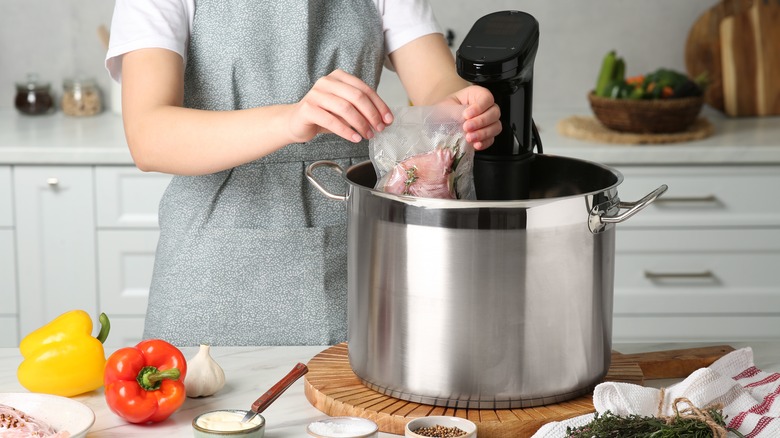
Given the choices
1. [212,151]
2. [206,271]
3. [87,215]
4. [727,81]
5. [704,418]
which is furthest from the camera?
[727,81]

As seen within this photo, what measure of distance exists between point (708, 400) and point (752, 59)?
1946 mm

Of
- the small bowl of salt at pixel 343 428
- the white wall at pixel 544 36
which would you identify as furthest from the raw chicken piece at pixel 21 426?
the white wall at pixel 544 36

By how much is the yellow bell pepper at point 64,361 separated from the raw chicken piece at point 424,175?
37cm

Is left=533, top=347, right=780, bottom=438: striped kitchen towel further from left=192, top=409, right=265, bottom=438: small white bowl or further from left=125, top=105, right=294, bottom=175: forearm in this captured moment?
left=125, top=105, right=294, bottom=175: forearm

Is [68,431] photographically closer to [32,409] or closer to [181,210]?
[32,409]

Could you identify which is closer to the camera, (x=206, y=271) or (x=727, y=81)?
(x=206, y=271)

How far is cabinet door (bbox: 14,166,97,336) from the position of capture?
7.67 feet

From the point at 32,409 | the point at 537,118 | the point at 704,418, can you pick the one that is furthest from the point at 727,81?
the point at 32,409

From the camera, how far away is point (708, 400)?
0.98 metres

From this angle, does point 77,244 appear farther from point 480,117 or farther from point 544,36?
point 480,117

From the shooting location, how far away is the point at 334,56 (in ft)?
4.73

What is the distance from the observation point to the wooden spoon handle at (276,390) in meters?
0.96

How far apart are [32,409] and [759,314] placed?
76.6 inches

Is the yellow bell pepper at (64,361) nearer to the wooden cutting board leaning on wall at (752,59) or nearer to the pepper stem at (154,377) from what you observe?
the pepper stem at (154,377)
